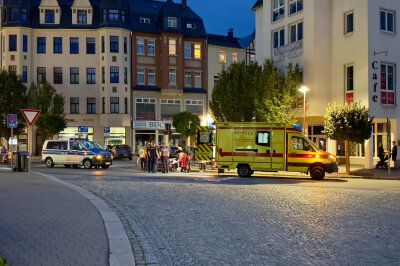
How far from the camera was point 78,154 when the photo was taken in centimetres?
2894

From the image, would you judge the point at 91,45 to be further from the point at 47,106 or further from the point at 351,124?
the point at 351,124

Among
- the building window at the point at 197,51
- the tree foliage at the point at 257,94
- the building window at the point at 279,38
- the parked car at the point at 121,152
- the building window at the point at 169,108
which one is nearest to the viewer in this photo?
the tree foliage at the point at 257,94

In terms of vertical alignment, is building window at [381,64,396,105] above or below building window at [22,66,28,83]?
below

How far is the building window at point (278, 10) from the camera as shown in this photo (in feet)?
115

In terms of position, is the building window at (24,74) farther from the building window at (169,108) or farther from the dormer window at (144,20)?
the building window at (169,108)

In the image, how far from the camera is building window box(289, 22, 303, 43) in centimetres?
3300

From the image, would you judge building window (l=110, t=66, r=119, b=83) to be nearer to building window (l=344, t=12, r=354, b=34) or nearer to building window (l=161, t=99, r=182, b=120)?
building window (l=161, t=99, r=182, b=120)

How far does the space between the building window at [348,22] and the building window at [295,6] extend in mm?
3410

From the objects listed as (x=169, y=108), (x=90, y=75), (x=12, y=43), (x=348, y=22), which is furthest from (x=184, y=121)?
(x=348, y=22)

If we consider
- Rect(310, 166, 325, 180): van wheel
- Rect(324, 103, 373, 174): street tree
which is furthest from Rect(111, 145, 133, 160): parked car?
Rect(310, 166, 325, 180): van wheel

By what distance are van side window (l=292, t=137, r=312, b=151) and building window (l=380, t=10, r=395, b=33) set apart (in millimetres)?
12173

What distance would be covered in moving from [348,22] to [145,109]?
89.1ft

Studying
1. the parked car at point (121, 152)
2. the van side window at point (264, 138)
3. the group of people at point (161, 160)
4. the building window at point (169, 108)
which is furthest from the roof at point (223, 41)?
the van side window at point (264, 138)

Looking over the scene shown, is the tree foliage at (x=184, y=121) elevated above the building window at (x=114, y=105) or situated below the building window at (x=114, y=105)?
below
